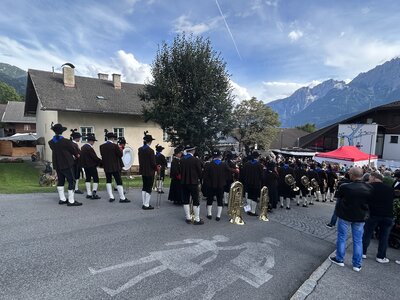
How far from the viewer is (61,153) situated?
6.86 metres

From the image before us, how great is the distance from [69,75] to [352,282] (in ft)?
77.5

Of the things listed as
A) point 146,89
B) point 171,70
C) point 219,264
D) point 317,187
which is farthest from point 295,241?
point 146,89

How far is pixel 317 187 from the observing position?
39.2ft

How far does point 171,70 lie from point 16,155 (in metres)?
25.9

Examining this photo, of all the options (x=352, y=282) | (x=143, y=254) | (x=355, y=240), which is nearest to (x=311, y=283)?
(x=352, y=282)

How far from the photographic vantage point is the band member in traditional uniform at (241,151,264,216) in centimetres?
813

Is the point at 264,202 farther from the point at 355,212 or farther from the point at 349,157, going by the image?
the point at 349,157

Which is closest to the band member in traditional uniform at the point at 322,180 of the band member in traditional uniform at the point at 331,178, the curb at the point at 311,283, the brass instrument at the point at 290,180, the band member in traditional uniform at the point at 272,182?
the band member in traditional uniform at the point at 331,178

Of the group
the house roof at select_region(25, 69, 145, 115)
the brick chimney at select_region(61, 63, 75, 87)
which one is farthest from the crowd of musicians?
the brick chimney at select_region(61, 63, 75, 87)

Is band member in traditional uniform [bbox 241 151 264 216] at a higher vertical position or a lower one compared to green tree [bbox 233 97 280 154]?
lower

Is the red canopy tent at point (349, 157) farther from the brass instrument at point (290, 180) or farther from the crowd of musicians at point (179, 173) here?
the brass instrument at point (290, 180)

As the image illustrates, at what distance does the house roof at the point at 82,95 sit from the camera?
1836 cm

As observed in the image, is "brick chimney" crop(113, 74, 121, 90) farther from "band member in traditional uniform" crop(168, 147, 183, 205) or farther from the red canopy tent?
the red canopy tent

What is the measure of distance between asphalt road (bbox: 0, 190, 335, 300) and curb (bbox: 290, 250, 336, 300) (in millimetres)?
150
